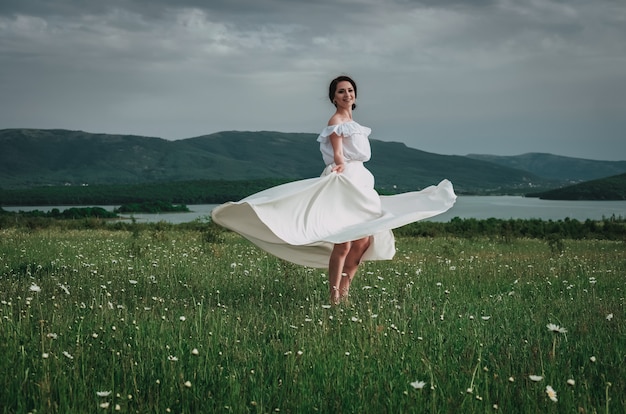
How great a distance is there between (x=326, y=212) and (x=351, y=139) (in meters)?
1.04

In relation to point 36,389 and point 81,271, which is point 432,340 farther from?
point 81,271

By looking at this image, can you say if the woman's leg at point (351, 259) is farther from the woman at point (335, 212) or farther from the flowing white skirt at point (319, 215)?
the flowing white skirt at point (319, 215)

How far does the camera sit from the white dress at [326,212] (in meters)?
9.63

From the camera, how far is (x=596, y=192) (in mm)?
98312

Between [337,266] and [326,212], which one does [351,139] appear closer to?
[326,212]

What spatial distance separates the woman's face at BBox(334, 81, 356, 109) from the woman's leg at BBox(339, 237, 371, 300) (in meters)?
1.87

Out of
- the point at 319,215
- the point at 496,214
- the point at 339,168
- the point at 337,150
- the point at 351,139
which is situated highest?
the point at 351,139

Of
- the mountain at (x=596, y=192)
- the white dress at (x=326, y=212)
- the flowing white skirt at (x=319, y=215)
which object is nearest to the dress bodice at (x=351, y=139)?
the white dress at (x=326, y=212)

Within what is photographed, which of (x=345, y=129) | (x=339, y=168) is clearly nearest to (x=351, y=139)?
(x=345, y=129)

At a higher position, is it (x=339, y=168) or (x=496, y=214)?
(x=339, y=168)

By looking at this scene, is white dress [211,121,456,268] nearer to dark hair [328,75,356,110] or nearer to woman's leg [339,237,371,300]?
woman's leg [339,237,371,300]

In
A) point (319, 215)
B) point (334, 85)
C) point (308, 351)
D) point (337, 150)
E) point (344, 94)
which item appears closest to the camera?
point (308, 351)

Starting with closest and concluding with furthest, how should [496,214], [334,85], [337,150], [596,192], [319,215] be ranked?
[337,150]
[319,215]
[334,85]
[496,214]
[596,192]

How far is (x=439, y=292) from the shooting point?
11.0m
